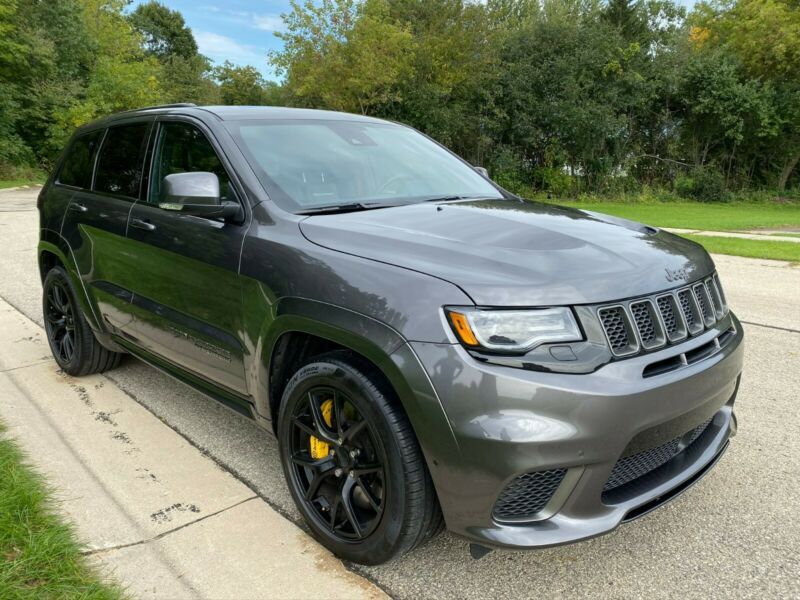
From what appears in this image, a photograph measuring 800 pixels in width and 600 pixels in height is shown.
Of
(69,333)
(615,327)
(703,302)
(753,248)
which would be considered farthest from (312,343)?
(753,248)

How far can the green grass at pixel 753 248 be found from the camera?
32.3ft

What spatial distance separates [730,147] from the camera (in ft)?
93.0

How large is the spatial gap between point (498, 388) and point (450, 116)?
2634cm

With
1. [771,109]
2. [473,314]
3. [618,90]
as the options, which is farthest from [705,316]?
[771,109]

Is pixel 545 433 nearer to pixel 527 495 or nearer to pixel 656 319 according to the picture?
pixel 527 495

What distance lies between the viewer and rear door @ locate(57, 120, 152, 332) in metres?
3.61

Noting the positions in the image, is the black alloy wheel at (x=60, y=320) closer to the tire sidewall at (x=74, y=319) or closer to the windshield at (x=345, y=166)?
the tire sidewall at (x=74, y=319)

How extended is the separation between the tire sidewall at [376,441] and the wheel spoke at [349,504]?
0.21 feet

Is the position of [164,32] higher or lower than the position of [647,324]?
higher

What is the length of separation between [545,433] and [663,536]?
1.07 m

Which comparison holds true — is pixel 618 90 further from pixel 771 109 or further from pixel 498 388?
pixel 498 388

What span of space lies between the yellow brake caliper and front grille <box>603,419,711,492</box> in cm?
101

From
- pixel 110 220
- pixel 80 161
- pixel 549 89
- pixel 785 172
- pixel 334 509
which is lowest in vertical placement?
pixel 334 509

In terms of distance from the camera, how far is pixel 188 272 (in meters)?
3.01
